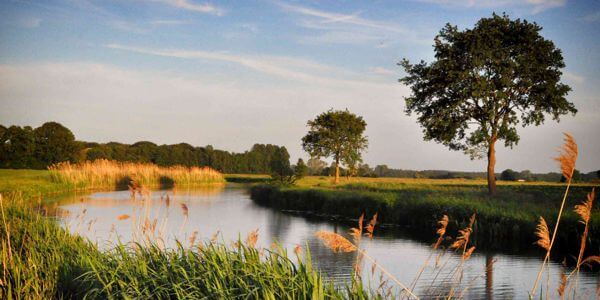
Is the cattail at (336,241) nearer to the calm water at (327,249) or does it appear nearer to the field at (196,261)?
the field at (196,261)

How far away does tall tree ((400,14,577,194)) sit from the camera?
2623 centimetres

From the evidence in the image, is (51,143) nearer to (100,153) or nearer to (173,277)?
(100,153)

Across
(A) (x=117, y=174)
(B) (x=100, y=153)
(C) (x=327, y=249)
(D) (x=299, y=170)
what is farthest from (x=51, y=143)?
(C) (x=327, y=249)

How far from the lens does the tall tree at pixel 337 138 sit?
45.2 metres

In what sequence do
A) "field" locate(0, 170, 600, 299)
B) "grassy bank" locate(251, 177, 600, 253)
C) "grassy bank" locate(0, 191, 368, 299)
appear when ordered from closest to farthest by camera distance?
"grassy bank" locate(0, 191, 368, 299) < "field" locate(0, 170, 600, 299) < "grassy bank" locate(251, 177, 600, 253)

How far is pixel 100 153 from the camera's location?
62500 millimetres

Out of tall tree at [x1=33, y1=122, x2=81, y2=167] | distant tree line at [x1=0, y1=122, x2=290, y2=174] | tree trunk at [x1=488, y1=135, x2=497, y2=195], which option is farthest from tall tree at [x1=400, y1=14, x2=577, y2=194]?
tall tree at [x1=33, y1=122, x2=81, y2=167]

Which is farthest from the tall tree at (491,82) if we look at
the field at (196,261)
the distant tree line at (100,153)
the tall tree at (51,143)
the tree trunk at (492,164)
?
the tall tree at (51,143)

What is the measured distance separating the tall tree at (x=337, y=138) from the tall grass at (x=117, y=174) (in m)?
11.5

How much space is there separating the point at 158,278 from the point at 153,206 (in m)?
17.2

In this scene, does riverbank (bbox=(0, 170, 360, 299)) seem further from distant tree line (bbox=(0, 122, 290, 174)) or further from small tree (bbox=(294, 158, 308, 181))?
distant tree line (bbox=(0, 122, 290, 174))

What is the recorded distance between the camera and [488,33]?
86.6 ft

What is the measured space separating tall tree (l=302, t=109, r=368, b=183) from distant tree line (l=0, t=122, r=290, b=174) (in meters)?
2.87

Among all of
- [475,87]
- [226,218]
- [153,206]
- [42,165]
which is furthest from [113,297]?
[42,165]
